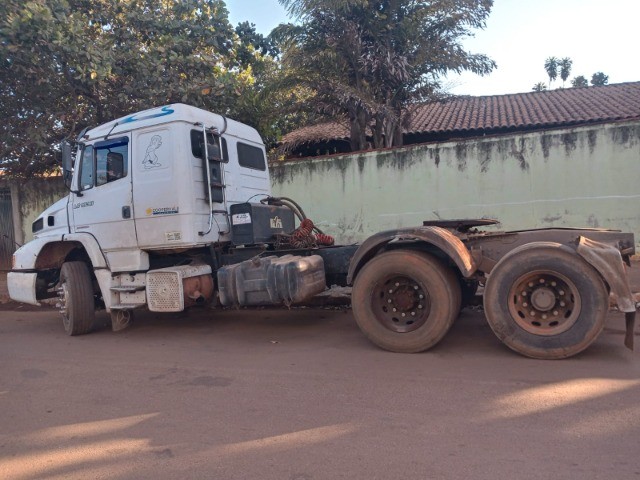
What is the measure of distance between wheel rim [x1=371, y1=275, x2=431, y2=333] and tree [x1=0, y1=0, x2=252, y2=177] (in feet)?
23.9

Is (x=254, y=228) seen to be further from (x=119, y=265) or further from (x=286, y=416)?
(x=286, y=416)

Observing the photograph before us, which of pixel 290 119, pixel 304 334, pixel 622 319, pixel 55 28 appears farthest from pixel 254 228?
pixel 290 119

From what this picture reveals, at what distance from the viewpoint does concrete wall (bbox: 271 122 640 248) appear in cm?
958

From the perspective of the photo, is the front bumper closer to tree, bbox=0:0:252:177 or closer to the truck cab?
the truck cab

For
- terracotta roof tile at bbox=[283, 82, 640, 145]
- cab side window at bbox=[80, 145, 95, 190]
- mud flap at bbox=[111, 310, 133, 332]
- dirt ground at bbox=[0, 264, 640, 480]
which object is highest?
terracotta roof tile at bbox=[283, 82, 640, 145]

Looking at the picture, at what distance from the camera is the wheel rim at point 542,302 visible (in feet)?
15.2

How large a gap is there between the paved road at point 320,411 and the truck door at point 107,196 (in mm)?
1486

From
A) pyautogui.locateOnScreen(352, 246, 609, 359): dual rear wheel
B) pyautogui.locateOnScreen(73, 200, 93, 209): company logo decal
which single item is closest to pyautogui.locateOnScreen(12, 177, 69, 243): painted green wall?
pyautogui.locateOnScreen(73, 200, 93, 209): company logo decal

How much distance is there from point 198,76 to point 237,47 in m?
1.42

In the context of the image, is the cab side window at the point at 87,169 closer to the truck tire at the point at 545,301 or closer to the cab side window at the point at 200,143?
the cab side window at the point at 200,143

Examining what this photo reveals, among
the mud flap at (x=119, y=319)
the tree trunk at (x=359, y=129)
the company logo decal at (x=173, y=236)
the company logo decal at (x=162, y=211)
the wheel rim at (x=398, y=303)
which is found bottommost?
the mud flap at (x=119, y=319)

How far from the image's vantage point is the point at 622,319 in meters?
5.93

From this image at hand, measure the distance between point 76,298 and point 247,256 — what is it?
2.35 m

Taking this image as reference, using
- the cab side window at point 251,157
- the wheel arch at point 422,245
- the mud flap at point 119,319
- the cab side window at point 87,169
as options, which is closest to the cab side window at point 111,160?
the cab side window at point 87,169
